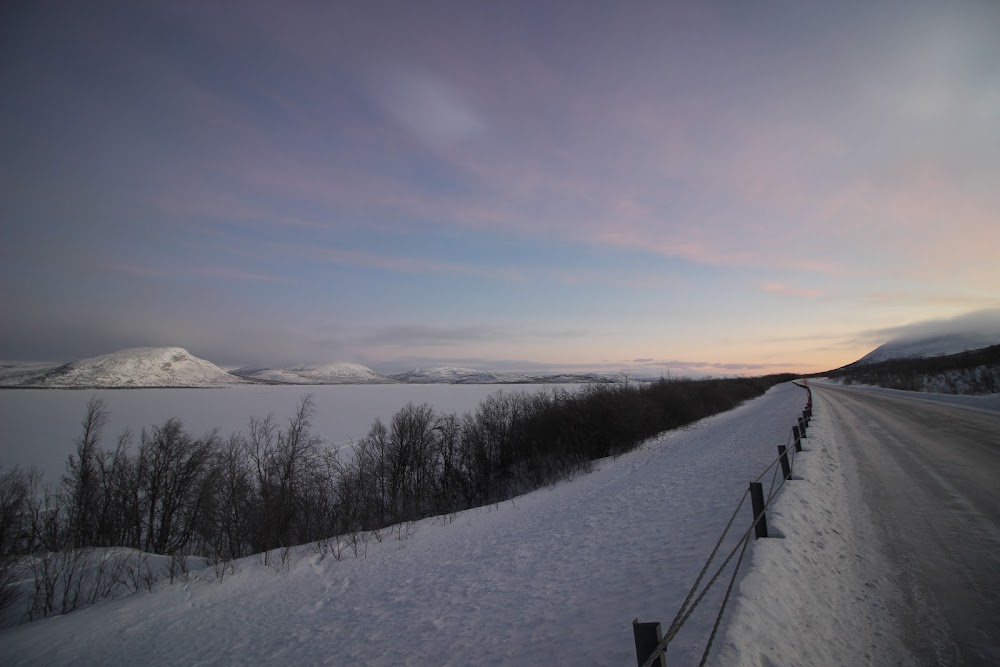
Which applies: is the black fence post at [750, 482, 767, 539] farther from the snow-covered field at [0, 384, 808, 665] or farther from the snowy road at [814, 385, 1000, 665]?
the snowy road at [814, 385, 1000, 665]

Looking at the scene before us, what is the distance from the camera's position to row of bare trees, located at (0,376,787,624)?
81.3 ft

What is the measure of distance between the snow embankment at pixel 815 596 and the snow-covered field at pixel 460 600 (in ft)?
1.77

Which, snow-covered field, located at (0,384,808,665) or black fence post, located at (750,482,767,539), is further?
black fence post, located at (750,482,767,539)

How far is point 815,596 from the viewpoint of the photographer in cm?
460

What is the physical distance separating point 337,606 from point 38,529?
96.6ft

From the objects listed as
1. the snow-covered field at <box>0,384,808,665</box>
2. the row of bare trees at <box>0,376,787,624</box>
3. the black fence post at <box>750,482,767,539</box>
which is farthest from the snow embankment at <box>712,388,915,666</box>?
the row of bare trees at <box>0,376,787,624</box>

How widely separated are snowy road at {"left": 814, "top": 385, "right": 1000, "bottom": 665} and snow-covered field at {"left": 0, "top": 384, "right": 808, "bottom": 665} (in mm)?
2059

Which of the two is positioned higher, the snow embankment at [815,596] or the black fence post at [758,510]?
the black fence post at [758,510]

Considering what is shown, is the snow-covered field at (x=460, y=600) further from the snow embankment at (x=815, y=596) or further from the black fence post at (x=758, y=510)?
the black fence post at (x=758, y=510)

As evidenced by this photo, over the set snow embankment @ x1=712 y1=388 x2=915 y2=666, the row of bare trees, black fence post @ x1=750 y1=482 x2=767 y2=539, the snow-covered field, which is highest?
black fence post @ x1=750 y1=482 x2=767 y2=539

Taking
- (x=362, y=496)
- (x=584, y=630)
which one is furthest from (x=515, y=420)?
(x=584, y=630)

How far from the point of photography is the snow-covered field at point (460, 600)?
18.1 feet

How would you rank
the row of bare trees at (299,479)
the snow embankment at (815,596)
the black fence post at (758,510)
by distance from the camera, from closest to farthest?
the snow embankment at (815,596)
the black fence post at (758,510)
the row of bare trees at (299,479)

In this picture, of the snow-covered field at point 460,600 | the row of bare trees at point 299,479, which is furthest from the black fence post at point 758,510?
the row of bare trees at point 299,479
